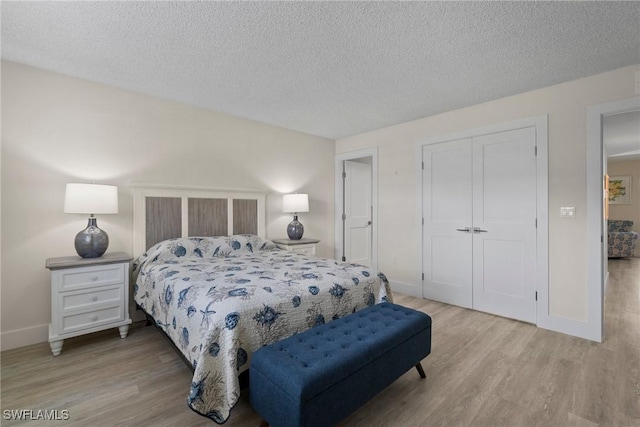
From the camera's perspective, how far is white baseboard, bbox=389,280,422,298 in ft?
12.7

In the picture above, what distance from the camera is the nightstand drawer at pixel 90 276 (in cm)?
233

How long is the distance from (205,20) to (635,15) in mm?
2669

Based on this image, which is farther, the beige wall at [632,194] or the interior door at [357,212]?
the beige wall at [632,194]

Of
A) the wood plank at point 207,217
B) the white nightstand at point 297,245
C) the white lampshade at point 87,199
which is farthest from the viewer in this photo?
the white nightstand at point 297,245

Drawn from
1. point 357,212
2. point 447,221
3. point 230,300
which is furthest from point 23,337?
point 447,221

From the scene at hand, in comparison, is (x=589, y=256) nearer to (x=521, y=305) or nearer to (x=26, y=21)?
(x=521, y=305)

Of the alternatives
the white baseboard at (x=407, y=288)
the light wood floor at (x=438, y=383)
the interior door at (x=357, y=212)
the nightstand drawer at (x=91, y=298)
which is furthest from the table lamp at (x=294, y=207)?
the nightstand drawer at (x=91, y=298)

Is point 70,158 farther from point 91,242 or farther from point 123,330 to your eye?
point 123,330

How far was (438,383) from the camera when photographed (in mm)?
1956

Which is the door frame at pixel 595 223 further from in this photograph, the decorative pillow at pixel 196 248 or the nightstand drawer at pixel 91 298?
the nightstand drawer at pixel 91 298

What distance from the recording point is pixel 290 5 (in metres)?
1.72

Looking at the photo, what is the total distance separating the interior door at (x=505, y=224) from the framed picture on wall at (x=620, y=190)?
6.72 meters

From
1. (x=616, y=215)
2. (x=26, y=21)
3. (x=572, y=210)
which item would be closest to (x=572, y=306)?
(x=572, y=210)

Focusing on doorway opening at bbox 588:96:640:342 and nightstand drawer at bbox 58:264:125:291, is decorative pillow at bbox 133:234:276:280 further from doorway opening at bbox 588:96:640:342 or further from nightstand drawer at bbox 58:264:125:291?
doorway opening at bbox 588:96:640:342
